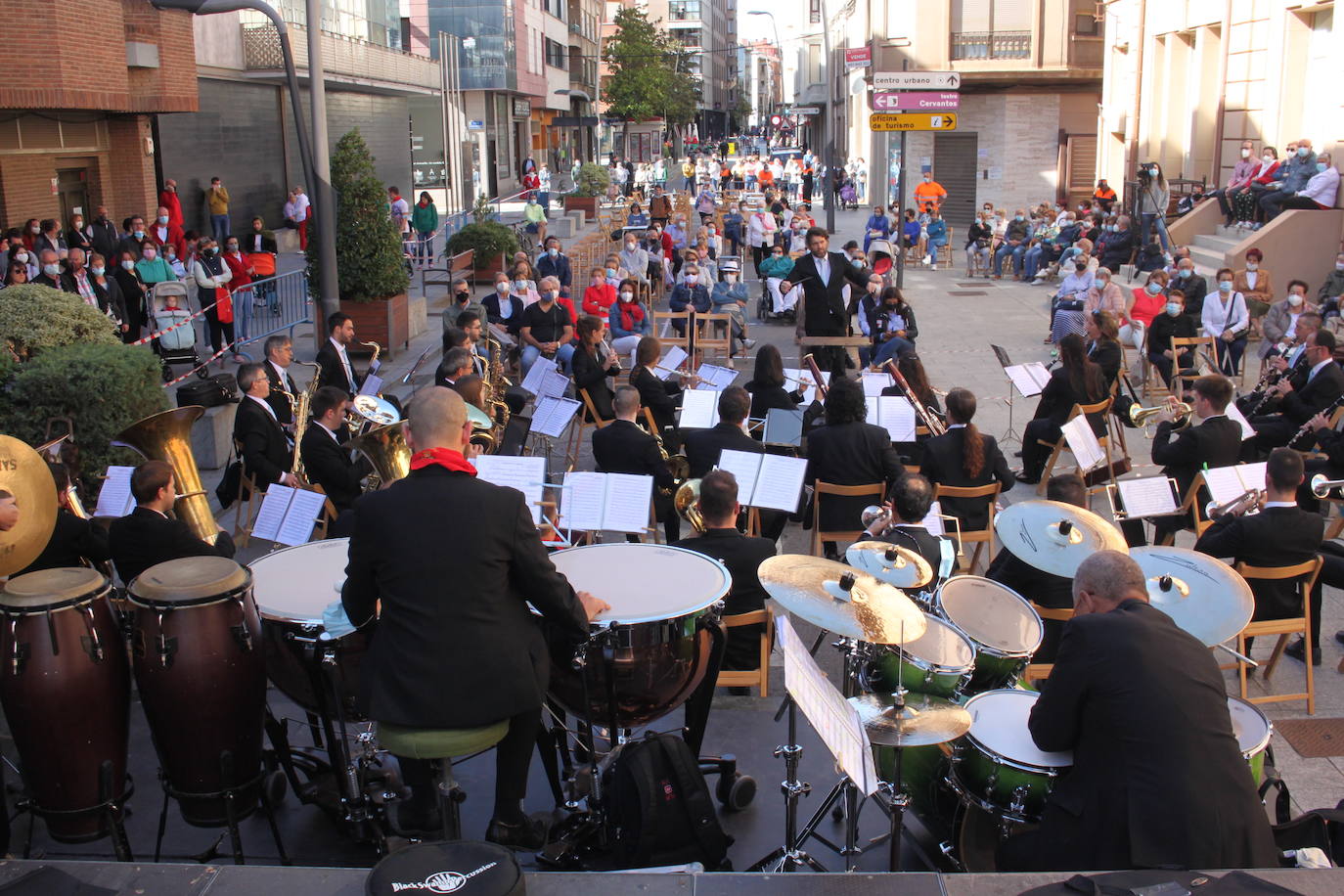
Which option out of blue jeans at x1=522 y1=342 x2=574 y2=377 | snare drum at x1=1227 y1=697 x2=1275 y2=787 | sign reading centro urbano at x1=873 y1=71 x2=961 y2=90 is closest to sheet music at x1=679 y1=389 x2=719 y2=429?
blue jeans at x1=522 y1=342 x2=574 y2=377

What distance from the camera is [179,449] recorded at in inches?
283

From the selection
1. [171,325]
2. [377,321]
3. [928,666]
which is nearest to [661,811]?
[928,666]

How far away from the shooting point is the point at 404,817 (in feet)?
15.6

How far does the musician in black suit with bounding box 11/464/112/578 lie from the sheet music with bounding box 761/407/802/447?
15.9ft

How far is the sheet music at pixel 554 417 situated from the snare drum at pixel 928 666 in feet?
15.0

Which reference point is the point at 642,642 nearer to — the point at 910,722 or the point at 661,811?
the point at 661,811

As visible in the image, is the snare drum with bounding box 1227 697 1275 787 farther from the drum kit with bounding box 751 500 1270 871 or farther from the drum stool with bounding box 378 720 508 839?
the drum stool with bounding box 378 720 508 839

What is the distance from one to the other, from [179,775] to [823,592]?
104 inches

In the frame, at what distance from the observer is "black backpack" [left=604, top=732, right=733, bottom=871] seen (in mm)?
4387

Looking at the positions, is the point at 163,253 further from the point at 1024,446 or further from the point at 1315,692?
the point at 1315,692

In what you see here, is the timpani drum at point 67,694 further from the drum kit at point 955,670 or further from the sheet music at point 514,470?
the drum kit at point 955,670

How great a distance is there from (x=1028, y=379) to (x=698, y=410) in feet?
10.00

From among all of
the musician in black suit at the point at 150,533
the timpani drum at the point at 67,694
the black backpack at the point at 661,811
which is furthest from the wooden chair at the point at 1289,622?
the timpani drum at the point at 67,694

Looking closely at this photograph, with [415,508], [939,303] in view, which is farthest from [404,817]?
[939,303]
